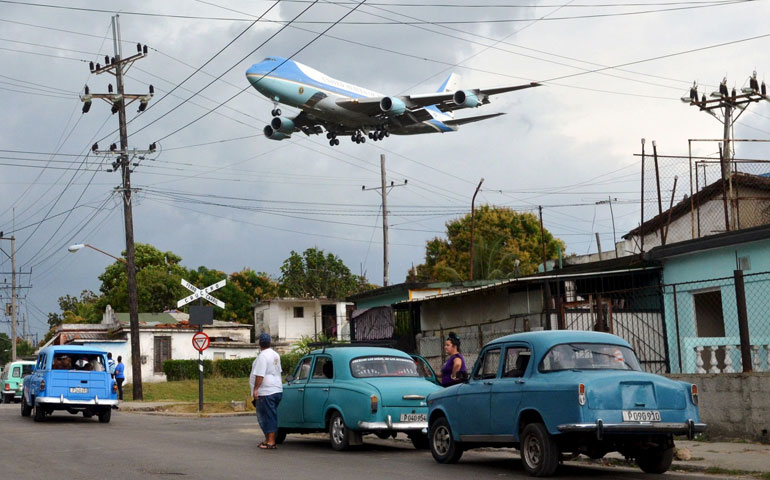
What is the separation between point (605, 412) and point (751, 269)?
9519 millimetres

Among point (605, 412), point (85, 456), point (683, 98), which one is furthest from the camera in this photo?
point (683, 98)

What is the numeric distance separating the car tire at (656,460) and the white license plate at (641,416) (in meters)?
0.77

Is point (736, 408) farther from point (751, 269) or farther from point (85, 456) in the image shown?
point (85, 456)

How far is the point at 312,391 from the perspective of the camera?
14602mm

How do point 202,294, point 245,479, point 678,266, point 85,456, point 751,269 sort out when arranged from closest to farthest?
point 245,479
point 85,456
point 751,269
point 678,266
point 202,294

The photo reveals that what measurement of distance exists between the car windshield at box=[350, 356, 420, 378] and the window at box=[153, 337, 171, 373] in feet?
139

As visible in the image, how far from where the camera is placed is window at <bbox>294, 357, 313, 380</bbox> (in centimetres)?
1503

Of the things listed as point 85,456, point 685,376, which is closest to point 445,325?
point 685,376

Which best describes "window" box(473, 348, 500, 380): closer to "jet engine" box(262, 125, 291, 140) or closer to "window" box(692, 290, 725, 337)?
"window" box(692, 290, 725, 337)

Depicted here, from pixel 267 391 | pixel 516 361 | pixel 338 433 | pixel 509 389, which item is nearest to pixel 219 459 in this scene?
pixel 267 391

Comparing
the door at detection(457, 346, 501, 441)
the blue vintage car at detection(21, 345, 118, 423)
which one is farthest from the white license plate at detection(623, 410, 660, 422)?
the blue vintage car at detection(21, 345, 118, 423)

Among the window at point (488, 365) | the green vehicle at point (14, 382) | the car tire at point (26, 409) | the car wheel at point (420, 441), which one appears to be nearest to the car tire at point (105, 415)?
the car tire at point (26, 409)

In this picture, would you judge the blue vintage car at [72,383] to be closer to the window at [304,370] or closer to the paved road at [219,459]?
the paved road at [219,459]

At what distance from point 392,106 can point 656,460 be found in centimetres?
2570
